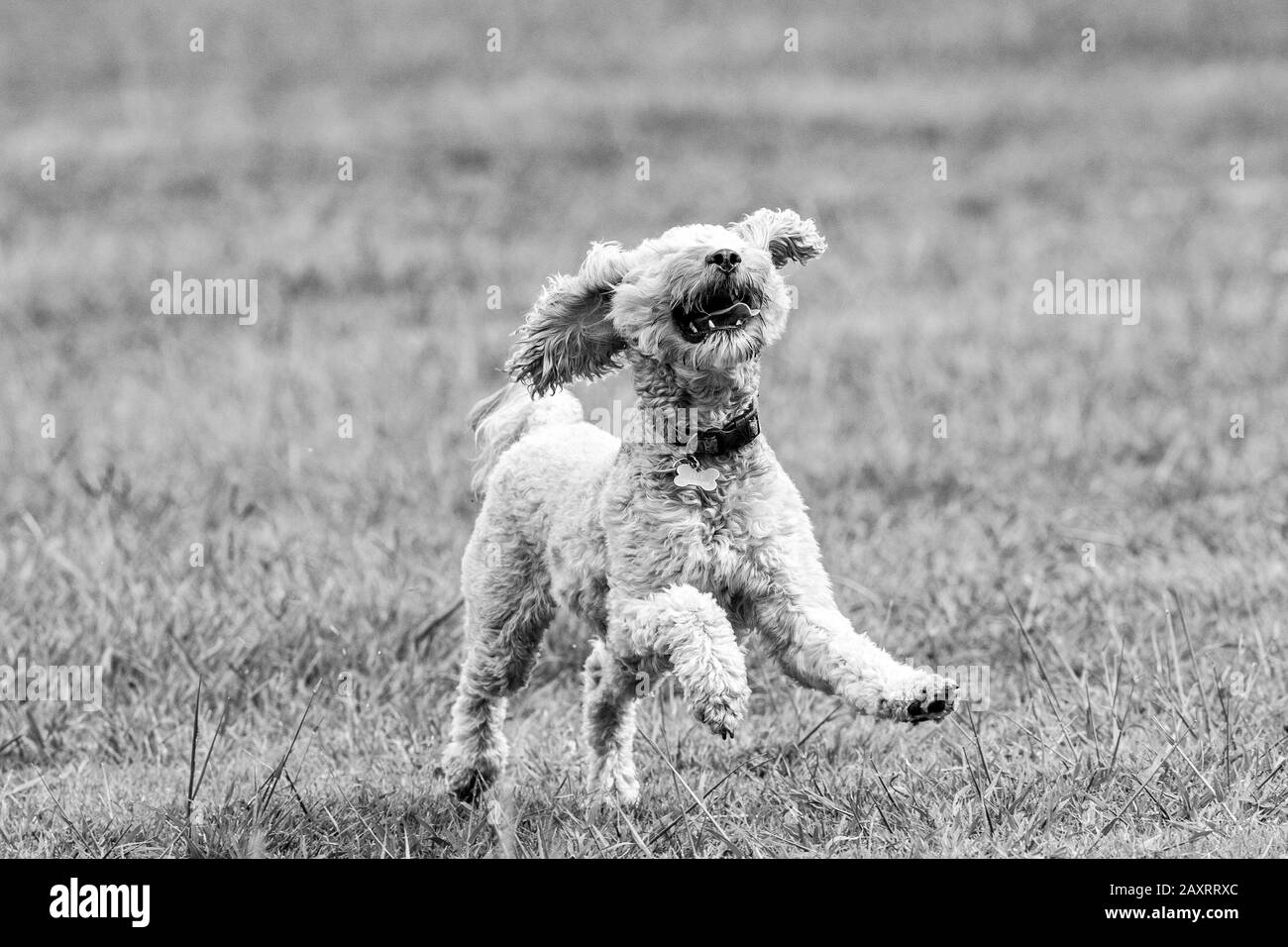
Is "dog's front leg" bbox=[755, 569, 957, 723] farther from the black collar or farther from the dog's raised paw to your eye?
the black collar

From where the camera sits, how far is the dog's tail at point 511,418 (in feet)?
15.8

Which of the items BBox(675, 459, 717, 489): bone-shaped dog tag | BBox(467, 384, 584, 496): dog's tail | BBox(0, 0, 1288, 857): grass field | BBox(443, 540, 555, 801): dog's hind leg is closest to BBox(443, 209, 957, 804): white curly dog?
BBox(675, 459, 717, 489): bone-shaped dog tag

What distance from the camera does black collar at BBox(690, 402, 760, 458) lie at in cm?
390

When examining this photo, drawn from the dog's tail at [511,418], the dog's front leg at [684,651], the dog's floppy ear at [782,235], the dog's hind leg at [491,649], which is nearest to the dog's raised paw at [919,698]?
the dog's front leg at [684,651]

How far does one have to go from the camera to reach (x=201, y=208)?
12039mm

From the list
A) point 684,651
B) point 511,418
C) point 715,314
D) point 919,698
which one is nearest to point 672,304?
point 715,314

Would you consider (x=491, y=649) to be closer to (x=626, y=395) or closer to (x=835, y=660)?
(x=835, y=660)

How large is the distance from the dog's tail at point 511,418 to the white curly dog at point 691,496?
0.41 m

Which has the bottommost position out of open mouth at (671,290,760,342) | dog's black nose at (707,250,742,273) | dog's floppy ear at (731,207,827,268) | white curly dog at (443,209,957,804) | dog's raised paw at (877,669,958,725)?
dog's raised paw at (877,669,958,725)

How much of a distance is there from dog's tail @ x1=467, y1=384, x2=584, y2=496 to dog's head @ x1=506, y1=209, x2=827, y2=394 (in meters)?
0.56

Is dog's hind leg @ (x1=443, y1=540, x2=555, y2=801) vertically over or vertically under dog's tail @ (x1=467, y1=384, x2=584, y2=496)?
under

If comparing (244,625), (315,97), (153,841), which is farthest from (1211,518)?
(315,97)

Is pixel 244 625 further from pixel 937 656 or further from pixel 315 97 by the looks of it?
pixel 315 97

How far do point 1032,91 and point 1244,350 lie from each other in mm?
5994
